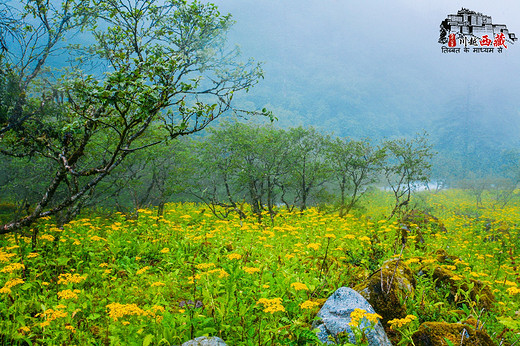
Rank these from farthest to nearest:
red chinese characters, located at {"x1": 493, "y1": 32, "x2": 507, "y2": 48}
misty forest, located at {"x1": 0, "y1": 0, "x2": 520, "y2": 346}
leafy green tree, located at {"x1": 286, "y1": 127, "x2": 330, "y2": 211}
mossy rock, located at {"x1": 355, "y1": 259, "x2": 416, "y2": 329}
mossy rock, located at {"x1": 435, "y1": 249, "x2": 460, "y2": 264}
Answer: red chinese characters, located at {"x1": 493, "y1": 32, "x2": 507, "y2": 48} → leafy green tree, located at {"x1": 286, "y1": 127, "x2": 330, "y2": 211} → mossy rock, located at {"x1": 435, "y1": 249, "x2": 460, "y2": 264} → mossy rock, located at {"x1": 355, "y1": 259, "x2": 416, "y2": 329} → misty forest, located at {"x1": 0, "y1": 0, "x2": 520, "y2": 346}

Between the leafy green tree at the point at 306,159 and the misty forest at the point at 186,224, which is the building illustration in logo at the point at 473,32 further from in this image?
the leafy green tree at the point at 306,159

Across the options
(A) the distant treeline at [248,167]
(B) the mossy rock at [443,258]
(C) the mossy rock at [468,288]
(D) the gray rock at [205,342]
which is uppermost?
(A) the distant treeline at [248,167]

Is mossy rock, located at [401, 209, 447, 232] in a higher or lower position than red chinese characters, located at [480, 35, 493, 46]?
lower

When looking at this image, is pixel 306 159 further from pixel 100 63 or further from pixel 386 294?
pixel 386 294

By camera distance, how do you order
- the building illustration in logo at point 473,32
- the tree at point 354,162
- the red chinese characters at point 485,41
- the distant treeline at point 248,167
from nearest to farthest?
the distant treeline at point 248,167
the tree at point 354,162
the building illustration in logo at point 473,32
the red chinese characters at point 485,41

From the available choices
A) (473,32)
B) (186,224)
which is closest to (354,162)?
(186,224)

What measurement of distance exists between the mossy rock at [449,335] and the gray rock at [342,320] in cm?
42

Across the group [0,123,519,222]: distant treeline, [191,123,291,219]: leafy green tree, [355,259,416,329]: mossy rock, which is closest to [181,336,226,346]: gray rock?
[355,259,416,329]: mossy rock

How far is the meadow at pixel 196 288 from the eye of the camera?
11.2ft

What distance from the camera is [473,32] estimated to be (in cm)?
2294

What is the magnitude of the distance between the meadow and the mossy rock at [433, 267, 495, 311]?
67 millimetres

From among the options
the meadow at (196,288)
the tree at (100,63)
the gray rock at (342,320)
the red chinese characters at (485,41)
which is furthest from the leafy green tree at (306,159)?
the red chinese characters at (485,41)

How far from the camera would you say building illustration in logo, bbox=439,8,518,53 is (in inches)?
754

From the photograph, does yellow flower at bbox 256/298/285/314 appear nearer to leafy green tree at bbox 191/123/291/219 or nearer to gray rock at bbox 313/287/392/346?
gray rock at bbox 313/287/392/346
